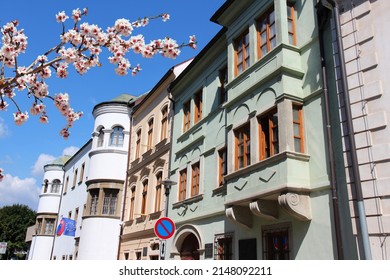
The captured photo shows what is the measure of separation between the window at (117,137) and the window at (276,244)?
53.9ft

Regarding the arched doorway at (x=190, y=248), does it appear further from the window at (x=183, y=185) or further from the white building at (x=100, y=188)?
the white building at (x=100, y=188)

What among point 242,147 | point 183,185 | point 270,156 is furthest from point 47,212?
point 270,156

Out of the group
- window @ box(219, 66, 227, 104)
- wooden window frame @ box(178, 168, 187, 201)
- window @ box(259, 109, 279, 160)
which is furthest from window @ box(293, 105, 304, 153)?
wooden window frame @ box(178, 168, 187, 201)

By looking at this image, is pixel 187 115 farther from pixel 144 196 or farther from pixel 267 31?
pixel 267 31

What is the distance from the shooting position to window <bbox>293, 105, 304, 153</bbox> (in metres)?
9.83

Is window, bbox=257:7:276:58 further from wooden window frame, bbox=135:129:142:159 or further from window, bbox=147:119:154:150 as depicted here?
wooden window frame, bbox=135:129:142:159

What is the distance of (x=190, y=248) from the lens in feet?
50.3

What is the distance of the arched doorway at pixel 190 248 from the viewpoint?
14902 millimetres

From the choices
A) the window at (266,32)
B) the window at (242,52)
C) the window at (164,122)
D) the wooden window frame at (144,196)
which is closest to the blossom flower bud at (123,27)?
the window at (266,32)

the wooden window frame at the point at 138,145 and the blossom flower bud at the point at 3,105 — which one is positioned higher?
the wooden window frame at the point at 138,145

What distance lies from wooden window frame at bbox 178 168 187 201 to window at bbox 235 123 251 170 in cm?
497

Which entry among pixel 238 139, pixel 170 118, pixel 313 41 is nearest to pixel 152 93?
pixel 170 118
